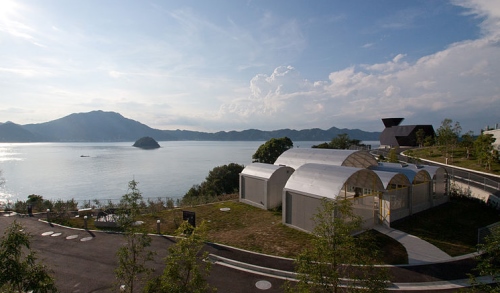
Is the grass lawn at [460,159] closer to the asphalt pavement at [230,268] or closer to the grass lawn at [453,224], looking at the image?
the grass lawn at [453,224]

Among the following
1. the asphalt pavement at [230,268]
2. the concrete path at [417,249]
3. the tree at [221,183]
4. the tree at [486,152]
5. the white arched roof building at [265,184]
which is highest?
the tree at [486,152]

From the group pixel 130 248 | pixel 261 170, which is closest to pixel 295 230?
pixel 261 170

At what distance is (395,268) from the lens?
1341 cm

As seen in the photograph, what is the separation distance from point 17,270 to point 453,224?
2500cm

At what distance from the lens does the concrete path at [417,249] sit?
47.2 feet

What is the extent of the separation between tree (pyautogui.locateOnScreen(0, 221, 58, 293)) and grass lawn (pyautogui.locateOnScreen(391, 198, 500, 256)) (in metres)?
18.9

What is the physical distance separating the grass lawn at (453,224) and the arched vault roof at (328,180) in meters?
3.72

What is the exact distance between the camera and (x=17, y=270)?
675 cm

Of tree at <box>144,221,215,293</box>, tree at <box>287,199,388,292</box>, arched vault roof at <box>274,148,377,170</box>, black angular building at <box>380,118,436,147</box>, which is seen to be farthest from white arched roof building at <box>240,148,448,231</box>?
black angular building at <box>380,118,436,147</box>

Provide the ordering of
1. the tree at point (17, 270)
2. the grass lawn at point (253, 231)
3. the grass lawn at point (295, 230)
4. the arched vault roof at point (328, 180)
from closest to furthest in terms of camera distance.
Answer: the tree at point (17, 270), the grass lawn at point (253, 231), the grass lawn at point (295, 230), the arched vault roof at point (328, 180)

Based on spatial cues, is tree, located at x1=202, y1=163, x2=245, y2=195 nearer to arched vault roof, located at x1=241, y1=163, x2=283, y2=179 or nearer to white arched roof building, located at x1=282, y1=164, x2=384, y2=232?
arched vault roof, located at x1=241, y1=163, x2=283, y2=179

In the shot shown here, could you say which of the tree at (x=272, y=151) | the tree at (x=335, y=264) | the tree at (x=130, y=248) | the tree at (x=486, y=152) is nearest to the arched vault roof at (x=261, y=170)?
the tree at (x=130, y=248)

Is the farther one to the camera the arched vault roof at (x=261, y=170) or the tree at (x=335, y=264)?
the arched vault roof at (x=261, y=170)

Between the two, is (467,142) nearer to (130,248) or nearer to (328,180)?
(328,180)
